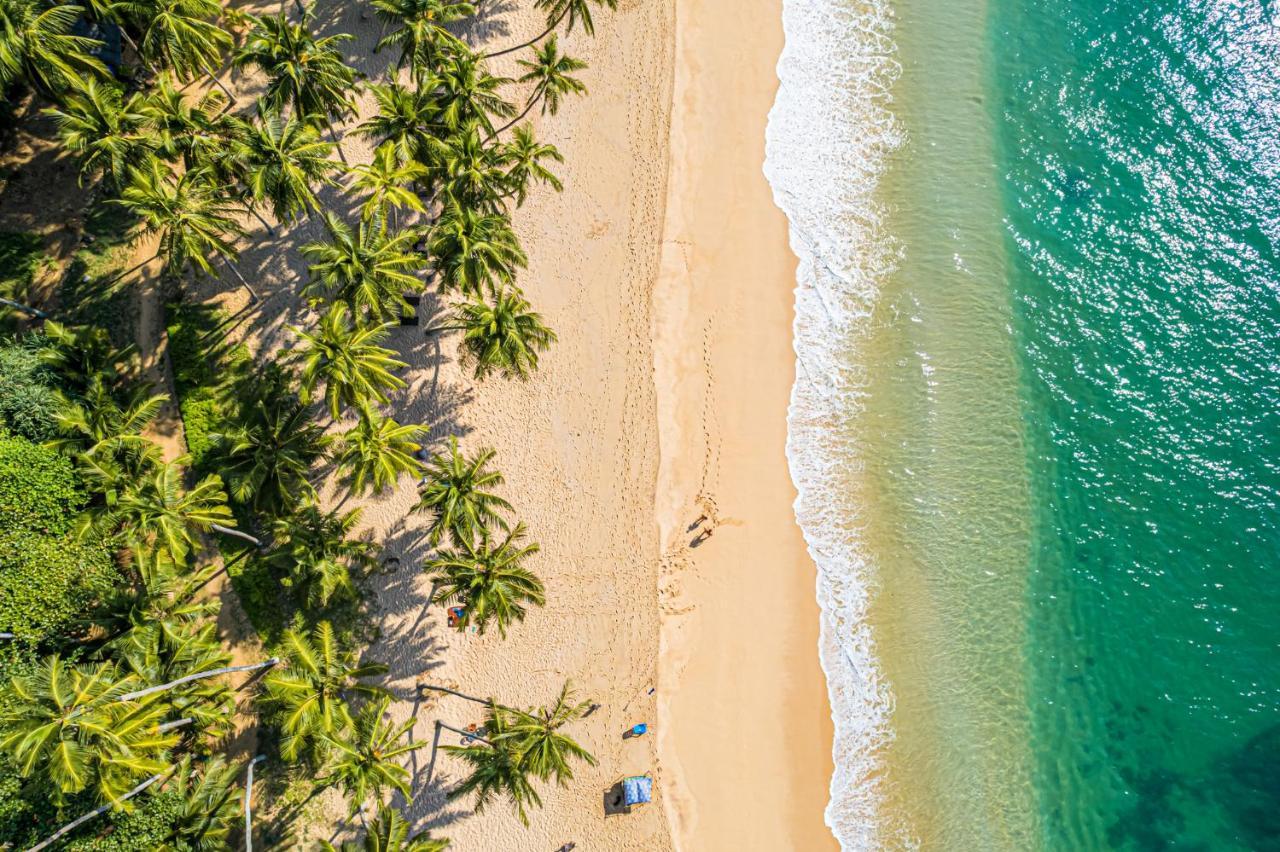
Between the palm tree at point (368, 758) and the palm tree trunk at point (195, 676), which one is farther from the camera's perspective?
A: the palm tree at point (368, 758)

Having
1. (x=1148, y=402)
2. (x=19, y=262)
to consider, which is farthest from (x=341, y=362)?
(x=1148, y=402)

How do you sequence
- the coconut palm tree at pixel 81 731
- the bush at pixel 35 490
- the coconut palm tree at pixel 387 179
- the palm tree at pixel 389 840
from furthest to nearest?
the coconut palm tree at pixel 387 179
the bush at pixel 35 490
the palm tree at pixel 389 840
the coconut palm tree at pixel 81 731

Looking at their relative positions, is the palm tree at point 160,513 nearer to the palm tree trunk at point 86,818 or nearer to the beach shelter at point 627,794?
the palm tree trunk at point 86,818

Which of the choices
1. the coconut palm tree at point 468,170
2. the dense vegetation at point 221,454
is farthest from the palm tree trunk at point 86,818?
the coconut palm tree at point 468,170

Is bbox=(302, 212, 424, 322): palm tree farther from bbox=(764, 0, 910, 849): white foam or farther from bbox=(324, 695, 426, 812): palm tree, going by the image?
bbox=(764, 0, 910, 849): white foam

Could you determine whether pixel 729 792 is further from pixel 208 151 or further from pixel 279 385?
pixel 208 151

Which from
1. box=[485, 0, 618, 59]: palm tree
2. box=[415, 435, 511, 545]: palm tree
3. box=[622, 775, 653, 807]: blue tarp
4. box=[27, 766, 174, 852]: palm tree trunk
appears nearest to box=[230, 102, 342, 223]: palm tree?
box=[415, 435, 511, 545]: palm tree
